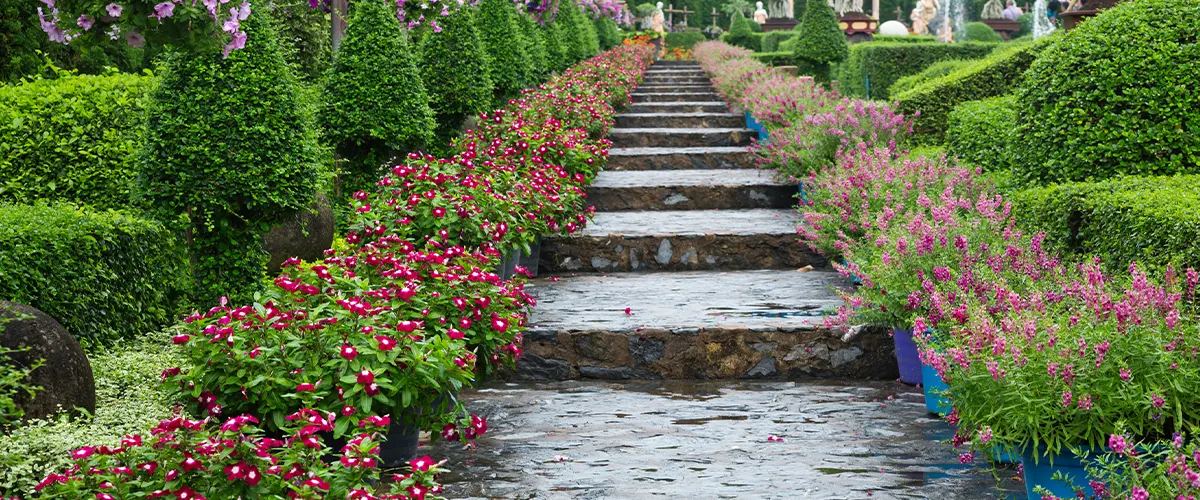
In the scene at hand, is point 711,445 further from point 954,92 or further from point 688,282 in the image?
point 954,92

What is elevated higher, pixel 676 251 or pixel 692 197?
pixel 692 197

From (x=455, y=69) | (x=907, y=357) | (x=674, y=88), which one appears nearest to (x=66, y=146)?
(x=455, y=69)

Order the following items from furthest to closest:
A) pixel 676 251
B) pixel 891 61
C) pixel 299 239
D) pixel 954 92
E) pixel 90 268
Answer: pixel 891 61
pixel 954 92
pixel 299 239
pixel 676 251
pixel 90 268

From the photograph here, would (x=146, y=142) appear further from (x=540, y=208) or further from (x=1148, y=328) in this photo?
(x=1148, y=328)

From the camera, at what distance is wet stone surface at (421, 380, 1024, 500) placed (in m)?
4.04

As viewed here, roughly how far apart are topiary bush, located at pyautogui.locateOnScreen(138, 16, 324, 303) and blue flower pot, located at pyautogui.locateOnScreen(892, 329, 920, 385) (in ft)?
11.0

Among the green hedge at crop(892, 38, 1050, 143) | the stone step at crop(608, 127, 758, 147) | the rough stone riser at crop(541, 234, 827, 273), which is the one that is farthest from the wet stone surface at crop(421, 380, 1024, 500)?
the stone step at crop(608, 127, 758, 147)

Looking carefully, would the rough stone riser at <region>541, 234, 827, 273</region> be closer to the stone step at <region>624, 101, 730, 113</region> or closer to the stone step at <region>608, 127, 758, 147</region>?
the stone step at <region>608, 127, 758, 147</region>

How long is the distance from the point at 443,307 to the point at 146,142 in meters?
2.78

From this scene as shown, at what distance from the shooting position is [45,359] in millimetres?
4312

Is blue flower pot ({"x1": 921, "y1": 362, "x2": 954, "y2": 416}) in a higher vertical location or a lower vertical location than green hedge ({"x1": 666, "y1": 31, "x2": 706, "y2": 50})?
lower

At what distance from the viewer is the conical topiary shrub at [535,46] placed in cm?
1582

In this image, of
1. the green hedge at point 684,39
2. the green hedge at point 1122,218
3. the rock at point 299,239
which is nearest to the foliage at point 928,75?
the rock at point 299,239

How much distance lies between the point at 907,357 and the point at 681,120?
9.94 metres
